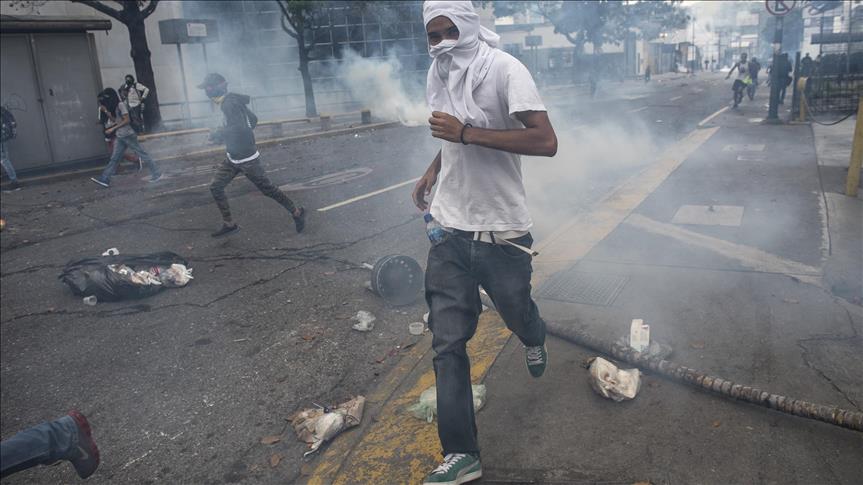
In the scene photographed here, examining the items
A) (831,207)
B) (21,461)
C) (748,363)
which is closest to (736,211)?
(831,207)

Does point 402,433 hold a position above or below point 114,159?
below

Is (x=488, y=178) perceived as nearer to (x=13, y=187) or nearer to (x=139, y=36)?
(x=13, y=187)

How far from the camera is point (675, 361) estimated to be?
3459 mm

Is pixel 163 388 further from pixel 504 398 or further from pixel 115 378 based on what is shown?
pixel 504 398

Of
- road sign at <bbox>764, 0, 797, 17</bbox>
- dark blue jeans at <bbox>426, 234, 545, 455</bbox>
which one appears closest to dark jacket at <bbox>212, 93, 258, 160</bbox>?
dark blue jeans at <bbox>426, 234, 545, 455</bbox>

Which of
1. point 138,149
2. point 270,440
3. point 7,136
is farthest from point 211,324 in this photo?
point 7,136

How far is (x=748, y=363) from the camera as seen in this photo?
11.1 ft

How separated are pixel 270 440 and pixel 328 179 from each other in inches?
309

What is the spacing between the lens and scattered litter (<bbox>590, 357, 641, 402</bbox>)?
310cm

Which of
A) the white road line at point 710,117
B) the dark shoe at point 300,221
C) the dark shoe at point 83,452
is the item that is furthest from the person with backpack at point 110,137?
the white road line at point 710,117

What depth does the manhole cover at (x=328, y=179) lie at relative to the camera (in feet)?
33.0

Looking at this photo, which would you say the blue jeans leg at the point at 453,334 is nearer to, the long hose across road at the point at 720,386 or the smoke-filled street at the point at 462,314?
the smoke-filled street at the point at 462,314

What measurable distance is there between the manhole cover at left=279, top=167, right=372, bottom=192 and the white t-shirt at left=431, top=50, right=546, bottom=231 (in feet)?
24.4

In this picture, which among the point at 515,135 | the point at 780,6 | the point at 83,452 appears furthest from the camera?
the point at 780,6
